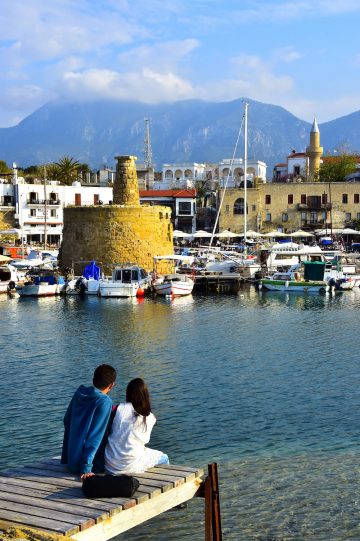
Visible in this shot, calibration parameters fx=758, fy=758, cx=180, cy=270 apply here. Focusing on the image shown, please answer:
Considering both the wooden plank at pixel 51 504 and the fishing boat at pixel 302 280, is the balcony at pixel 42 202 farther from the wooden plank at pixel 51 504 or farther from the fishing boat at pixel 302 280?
the wooden plank at pixel 51 504

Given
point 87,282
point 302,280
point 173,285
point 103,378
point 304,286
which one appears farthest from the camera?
point 302,280

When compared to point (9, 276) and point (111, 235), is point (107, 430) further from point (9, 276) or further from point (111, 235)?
point (9, 276)

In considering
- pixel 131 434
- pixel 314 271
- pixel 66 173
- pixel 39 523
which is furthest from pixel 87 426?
pixel 66 173

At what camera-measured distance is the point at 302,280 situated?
158 ft

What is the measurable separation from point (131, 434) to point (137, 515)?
1.04 meters

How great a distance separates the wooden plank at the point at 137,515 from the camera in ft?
23.9

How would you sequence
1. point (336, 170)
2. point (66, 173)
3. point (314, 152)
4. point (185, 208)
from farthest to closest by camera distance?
point (314, 152) < point (336, 170) < point (66, 173) < point (185, 208)

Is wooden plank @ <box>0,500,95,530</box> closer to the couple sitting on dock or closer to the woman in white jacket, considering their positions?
the couple sitting on dock

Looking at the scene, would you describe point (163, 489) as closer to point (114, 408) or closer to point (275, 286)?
point (114, 408)

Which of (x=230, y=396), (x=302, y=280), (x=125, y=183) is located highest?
(x=125, y=183)

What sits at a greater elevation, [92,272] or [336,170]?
[336,170]

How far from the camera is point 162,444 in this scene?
570 inches

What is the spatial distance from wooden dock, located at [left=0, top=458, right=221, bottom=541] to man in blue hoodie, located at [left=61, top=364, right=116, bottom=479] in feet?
0.66

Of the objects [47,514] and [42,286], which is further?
[42,286]
